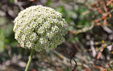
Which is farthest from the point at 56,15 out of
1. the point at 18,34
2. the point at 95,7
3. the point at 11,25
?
the point at 11,25

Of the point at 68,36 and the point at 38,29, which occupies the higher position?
the point at 38,29

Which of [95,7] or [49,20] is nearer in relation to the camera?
[49,20]

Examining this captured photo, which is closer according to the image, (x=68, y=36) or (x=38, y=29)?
(x=38, y=29)

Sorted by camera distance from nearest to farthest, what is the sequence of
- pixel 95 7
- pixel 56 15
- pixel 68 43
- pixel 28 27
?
pixel 28 27 < pixel 56 15 < pixel 95 7 < pixel 68 43

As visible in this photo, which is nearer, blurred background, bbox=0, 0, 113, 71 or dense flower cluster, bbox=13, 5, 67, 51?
dense flower cluster, bbox=13, 5, 67, 51

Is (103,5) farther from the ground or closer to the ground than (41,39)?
farther from the ground

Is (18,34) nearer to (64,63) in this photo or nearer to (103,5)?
→ (64,63)

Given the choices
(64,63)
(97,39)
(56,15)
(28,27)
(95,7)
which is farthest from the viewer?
(97,39)

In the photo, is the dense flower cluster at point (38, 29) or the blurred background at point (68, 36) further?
the blurred background at point (68, 36)
